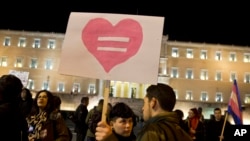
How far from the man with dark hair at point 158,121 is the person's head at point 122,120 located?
3.52 feet

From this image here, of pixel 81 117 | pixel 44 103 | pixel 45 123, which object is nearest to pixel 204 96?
pixel 81 117

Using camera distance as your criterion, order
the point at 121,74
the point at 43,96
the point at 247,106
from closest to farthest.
→ the point at 121,74, the point at 43,96, the point at 247,106

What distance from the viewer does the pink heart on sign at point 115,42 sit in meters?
2.83

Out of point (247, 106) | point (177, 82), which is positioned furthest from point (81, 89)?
point (247, 106)

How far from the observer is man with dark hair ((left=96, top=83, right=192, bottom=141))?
7.95 feet

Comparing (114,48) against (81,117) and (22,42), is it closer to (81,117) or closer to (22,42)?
(81,117)

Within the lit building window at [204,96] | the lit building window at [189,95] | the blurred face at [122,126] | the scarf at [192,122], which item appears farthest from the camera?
the lit building window at [189,95]

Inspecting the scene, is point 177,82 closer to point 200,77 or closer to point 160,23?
point 200,77

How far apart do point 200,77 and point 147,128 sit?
5645 centimetres

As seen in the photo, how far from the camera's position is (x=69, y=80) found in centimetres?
5675

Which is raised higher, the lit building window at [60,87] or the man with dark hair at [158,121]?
the man with dark hair at [158,121]

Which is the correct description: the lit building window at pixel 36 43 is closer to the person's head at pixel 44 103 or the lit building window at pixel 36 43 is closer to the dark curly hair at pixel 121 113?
the person's head at pixel 44 103

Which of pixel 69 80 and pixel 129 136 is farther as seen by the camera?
pixel 69 80

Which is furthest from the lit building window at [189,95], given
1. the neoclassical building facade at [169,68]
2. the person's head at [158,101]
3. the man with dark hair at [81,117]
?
the person's head at [158,101]
